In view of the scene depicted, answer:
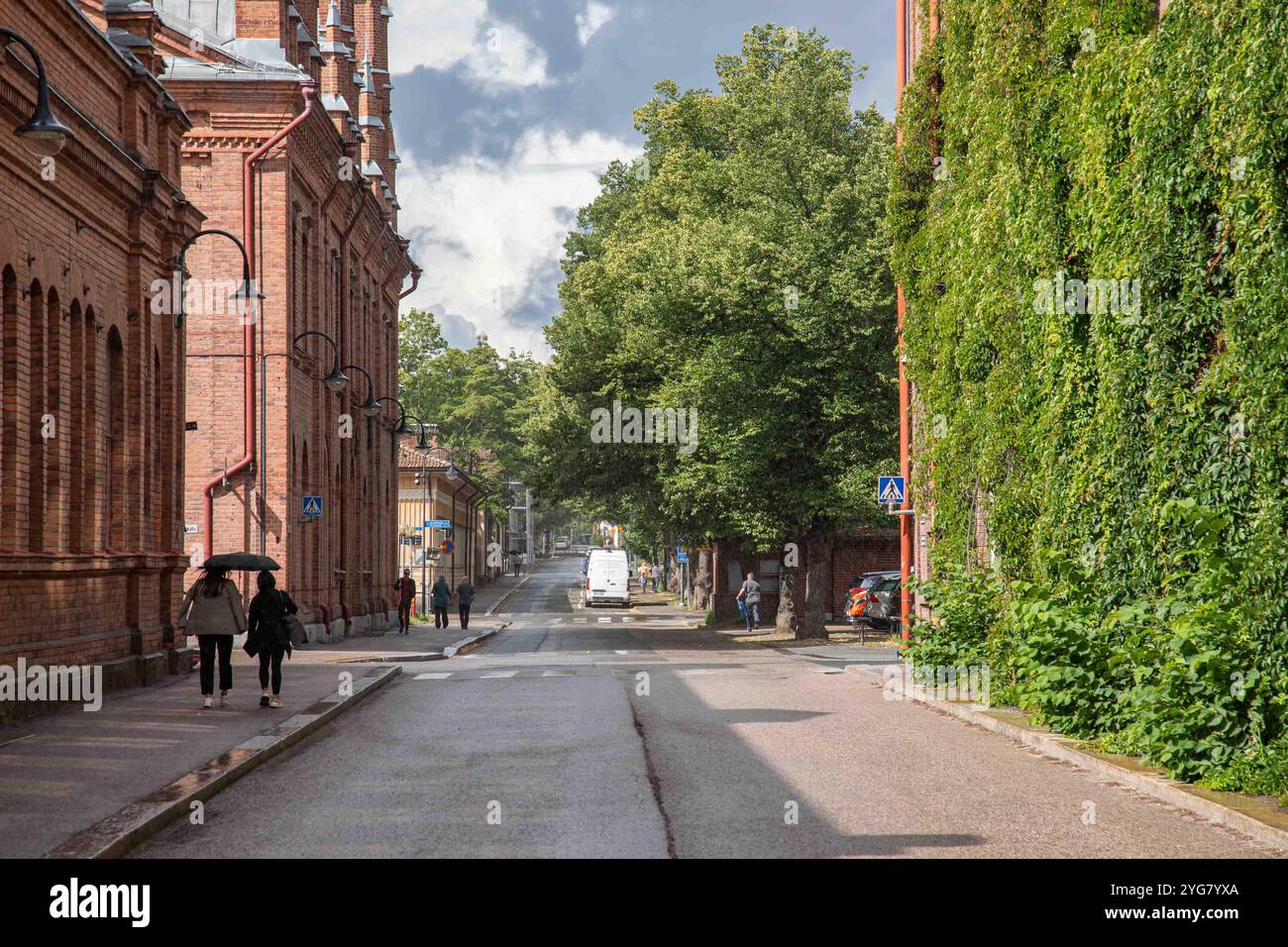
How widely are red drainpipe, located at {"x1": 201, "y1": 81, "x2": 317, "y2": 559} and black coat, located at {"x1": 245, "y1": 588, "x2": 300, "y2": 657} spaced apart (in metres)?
12.9

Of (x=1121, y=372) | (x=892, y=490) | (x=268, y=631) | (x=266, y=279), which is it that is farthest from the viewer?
(x=266, y=279)

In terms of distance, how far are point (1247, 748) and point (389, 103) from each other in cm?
4378

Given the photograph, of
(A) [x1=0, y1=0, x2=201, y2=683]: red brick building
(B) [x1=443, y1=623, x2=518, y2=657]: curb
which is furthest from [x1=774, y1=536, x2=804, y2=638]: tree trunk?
(A) [x1=0, y1=0, x2=201, y2=683]: red brick building

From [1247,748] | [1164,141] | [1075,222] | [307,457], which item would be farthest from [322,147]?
[1247,748]

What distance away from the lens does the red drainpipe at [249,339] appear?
2978 centimetres

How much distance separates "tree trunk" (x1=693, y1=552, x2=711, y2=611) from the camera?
60.2m

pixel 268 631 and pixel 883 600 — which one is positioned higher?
A: pixel 268 631

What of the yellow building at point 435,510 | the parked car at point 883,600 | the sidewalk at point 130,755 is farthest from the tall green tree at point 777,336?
the yellow building at point 435,510

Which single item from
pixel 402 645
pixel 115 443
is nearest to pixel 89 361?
pixel 115 443

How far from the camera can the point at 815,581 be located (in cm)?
3875

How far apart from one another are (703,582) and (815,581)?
78.9 feet

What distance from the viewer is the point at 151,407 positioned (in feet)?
69.7

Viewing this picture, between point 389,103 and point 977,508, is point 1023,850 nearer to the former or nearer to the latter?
point 977,508

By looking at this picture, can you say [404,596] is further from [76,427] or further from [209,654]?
[209,654]
